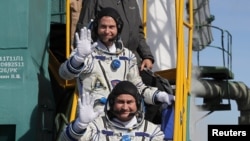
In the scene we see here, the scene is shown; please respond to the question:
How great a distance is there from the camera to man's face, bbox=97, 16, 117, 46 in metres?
4.12

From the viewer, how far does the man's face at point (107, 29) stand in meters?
4.12

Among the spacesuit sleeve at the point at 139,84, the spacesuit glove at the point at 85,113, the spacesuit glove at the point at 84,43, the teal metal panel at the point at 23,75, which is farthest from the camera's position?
the teal metal panel at the point at 23,75

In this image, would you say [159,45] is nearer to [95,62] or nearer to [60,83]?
[60,83]

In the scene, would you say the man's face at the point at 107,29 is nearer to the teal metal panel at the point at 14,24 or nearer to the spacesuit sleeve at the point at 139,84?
the spacesuit sleeve at the point at 139,84

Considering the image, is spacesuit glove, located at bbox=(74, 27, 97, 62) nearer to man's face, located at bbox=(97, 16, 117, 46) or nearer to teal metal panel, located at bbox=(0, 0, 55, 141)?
man's face, located at bbox=(97, 16, 117, 46)

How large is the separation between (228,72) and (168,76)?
519 cm

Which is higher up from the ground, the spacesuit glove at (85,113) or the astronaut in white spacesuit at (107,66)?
the astronaut in white spacesuit at (107,66)

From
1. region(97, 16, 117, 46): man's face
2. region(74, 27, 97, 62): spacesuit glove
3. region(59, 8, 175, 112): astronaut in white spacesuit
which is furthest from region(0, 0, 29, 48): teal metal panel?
region(74, 27, 97, 62): spacesuit glove

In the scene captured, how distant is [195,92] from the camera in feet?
33.9

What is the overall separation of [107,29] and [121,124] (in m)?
0.90

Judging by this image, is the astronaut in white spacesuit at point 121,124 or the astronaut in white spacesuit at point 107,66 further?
the astronaut in white spacesuit at point 107,66

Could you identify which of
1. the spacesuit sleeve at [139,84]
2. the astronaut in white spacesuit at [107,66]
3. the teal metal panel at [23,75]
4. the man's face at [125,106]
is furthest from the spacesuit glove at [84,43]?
the teal metal panel at [23,75]

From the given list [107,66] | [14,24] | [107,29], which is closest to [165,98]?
[107,66]

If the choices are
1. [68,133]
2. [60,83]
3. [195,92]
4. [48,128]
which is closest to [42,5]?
[60,83]
